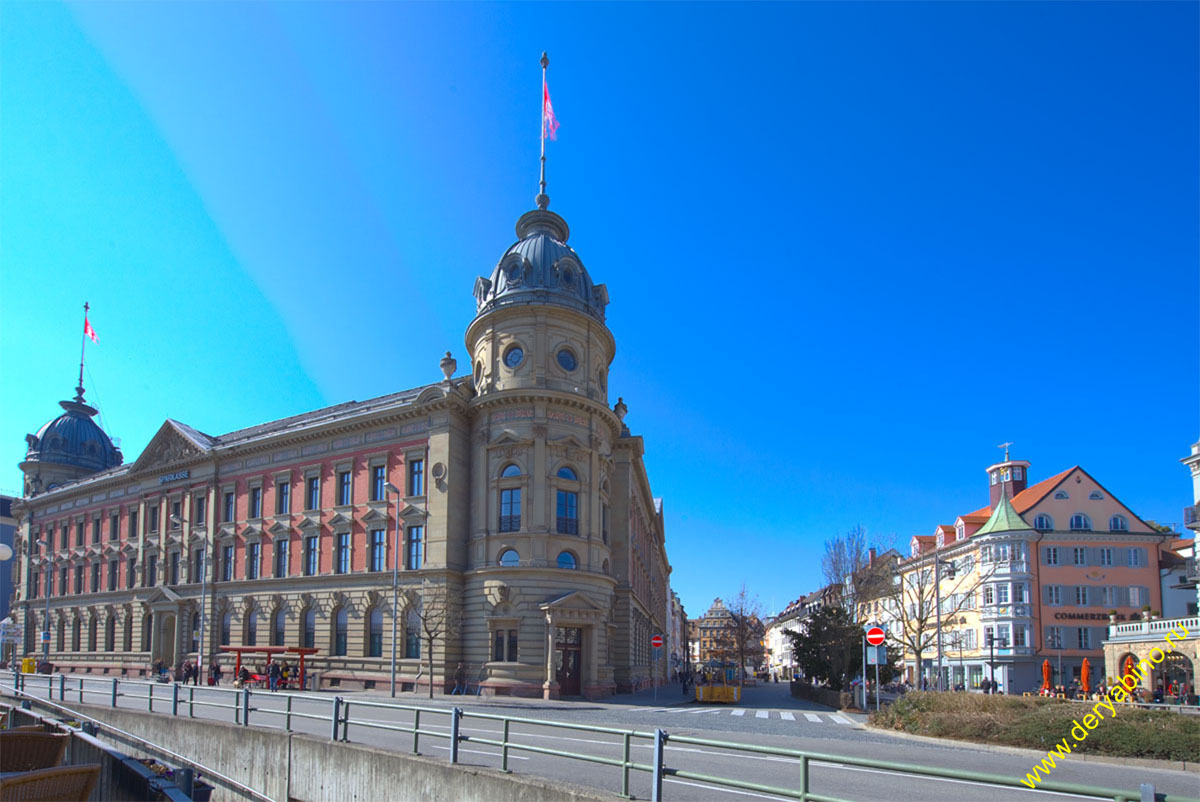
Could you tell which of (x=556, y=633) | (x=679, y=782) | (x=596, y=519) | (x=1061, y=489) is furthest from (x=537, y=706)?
(x=1061, y=489)

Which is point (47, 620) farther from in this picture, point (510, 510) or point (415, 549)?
point (510, 510)

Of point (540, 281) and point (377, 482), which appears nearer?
point (540, 281)

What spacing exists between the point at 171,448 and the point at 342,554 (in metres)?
19.3

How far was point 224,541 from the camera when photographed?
166ft

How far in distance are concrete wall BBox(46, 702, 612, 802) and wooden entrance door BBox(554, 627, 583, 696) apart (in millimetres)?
21379

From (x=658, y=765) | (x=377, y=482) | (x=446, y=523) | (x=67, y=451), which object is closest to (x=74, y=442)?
(x=67, y=451)

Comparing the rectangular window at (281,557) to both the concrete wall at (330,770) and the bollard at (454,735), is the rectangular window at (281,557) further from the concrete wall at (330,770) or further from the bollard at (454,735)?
the bollard at (454,735)

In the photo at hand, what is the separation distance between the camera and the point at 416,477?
139 feet

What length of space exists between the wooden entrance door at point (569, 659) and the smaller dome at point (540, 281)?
15.9 metres

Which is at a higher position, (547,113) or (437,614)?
(547,113)

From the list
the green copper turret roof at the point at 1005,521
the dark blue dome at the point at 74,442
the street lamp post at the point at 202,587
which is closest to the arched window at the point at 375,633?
the street lamp post at the point at 202,587

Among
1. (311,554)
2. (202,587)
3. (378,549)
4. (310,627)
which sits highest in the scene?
(378,549)

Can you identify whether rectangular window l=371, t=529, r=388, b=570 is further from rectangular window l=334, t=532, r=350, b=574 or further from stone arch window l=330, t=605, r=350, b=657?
stone arch window l=330, t=605, r=350, b=657

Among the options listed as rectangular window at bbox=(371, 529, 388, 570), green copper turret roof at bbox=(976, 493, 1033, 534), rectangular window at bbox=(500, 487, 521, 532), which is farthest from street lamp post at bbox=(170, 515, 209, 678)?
green copper turret roof at bbox=(976, 493, 1033, 534)
